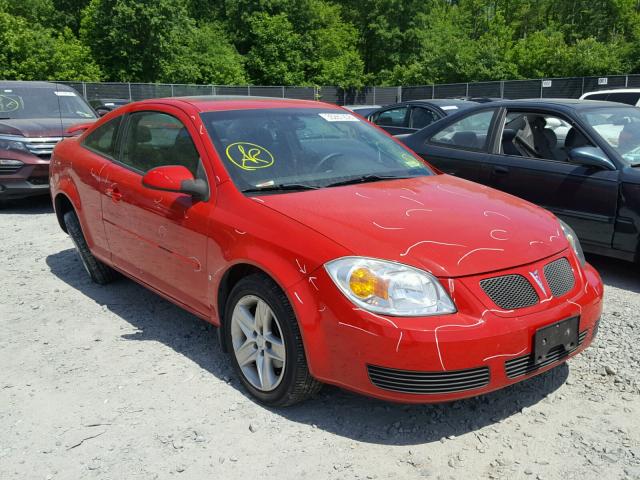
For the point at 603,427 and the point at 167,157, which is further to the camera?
the point at 167,157

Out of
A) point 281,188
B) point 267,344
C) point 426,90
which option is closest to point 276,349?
point 267,344

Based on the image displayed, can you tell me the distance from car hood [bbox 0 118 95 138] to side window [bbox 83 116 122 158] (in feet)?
12.7

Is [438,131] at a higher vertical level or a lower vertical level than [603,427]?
higher

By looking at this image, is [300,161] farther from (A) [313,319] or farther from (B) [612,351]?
(B) [612,351]

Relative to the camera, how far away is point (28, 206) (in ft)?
29.8

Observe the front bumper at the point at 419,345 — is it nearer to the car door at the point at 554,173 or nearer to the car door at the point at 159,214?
the car door at the point at 159,214

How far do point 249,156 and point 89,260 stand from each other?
7.19 feet

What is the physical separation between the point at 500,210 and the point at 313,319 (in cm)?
133

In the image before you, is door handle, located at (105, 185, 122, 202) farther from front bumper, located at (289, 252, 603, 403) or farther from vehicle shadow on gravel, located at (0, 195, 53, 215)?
vehicle shadow on gravel, located at (0, 195, 53, 215)

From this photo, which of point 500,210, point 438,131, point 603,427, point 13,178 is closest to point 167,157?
point 500,210

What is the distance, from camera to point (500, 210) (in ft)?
11.4

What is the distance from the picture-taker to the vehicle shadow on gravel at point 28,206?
8.64m

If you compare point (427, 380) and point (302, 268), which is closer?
point (427, 380)

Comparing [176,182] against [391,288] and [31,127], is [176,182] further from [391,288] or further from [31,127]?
[31,127]
